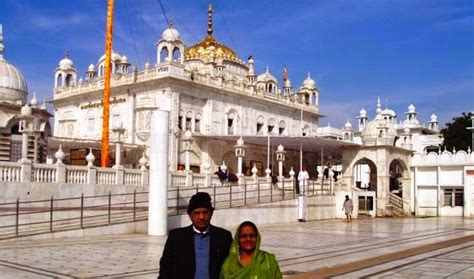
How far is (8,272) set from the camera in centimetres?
908

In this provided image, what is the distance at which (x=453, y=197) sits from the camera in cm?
3105

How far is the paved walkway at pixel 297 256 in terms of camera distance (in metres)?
9.39

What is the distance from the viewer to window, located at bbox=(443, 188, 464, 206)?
3081 centimetres

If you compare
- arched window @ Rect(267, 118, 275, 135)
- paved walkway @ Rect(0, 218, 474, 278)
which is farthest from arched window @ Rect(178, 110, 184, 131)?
Result: paved walkway @ Rect(0, 218, 474, 278)

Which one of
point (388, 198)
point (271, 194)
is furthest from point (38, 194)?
point (388, 198)

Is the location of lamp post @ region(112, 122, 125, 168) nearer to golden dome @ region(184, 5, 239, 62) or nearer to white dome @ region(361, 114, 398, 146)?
white dome @ region(361, 114, 398, 146)

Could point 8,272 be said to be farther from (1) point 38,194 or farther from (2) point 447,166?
(2) point 447,166

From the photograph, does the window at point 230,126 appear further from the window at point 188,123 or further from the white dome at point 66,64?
the white dome at point 66,64

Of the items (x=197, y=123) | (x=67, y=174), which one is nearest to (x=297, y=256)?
(x=67, y=174)

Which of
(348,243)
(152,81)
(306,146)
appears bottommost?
(348,243)

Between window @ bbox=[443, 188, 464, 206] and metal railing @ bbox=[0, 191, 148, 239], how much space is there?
1856 cm

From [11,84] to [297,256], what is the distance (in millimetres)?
21611

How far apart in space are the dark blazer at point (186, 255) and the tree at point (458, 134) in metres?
53.7

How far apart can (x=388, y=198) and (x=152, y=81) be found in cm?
1535
